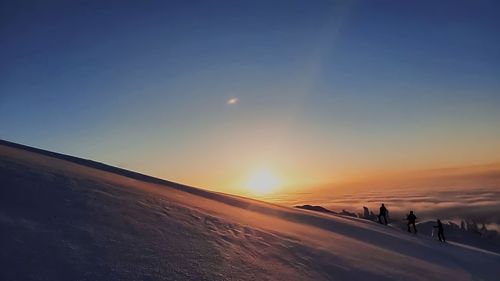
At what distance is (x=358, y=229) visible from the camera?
17047 mm

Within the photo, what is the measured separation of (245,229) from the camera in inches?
422

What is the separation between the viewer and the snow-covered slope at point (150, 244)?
5.98m

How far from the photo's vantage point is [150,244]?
7.43m

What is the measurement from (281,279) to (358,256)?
Answer: 4.10 meters

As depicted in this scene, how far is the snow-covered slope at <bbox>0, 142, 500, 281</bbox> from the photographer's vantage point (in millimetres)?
5980

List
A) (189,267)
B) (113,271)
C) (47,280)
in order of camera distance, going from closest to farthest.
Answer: (47,280)
(113,271)
(189,267)

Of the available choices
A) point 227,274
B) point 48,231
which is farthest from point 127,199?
point 227,274

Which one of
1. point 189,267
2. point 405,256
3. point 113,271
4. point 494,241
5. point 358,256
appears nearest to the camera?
point 113,271

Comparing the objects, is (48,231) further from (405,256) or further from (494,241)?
(494,241)

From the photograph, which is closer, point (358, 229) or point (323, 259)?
point (323, 259)

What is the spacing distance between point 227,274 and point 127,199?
16.3ft

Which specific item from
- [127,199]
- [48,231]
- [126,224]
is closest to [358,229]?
[127,199]

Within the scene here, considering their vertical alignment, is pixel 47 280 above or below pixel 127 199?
below

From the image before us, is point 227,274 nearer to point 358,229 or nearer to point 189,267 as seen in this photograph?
point 189,267
